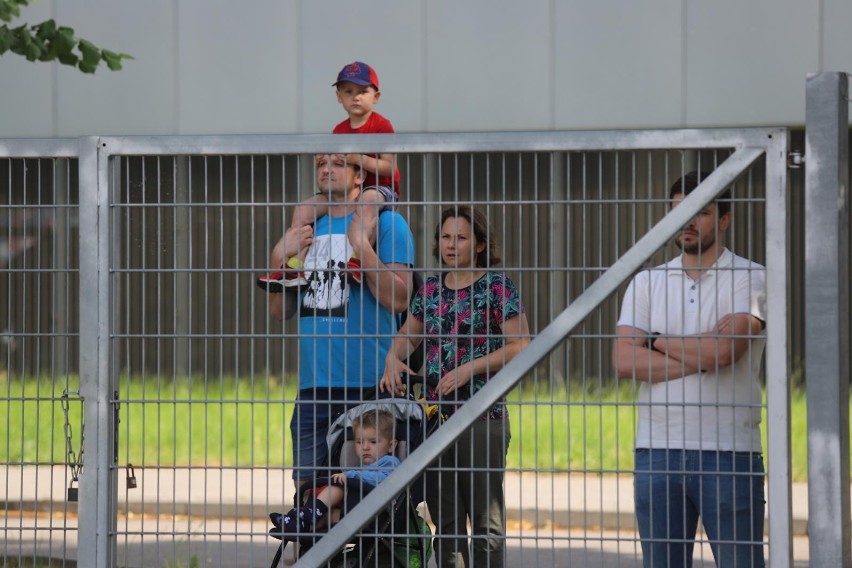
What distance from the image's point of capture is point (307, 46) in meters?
11.6

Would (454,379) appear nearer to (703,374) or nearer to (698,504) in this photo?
(703,374)

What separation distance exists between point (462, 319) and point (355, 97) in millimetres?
2132

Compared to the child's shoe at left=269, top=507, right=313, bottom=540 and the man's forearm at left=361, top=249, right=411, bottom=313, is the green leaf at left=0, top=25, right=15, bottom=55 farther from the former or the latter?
the child's shoe at left=269, top=507, right=313, bottom=540

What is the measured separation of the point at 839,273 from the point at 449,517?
1474 mm

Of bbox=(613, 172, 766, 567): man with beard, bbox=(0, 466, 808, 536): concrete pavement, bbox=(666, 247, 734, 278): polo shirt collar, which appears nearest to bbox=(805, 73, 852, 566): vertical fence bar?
bbox=(613, 172, 766, 567): man with beard

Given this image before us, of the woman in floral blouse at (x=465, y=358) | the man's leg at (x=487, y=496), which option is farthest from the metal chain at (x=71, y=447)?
the man's leg at (x=487, y=496)

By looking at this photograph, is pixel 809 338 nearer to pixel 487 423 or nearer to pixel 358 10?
pixel 487 423

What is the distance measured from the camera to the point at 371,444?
4727 millimetres

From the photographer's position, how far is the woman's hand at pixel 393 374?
179 inches

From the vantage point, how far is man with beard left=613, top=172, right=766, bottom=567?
14.5ft

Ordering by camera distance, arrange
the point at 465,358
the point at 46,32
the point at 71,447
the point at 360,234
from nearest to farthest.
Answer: the point at 360,234
the point at 46,32
the point at 71,447
the point at 465,358

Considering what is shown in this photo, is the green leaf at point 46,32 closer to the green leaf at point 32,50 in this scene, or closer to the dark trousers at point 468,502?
the green leaf at point 32,50

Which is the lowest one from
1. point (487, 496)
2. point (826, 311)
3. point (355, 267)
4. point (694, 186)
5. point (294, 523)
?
point (294, 523)

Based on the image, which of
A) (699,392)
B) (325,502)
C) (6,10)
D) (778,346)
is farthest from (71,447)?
(778,346)
